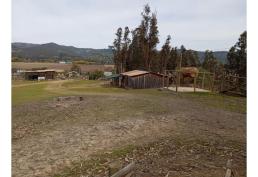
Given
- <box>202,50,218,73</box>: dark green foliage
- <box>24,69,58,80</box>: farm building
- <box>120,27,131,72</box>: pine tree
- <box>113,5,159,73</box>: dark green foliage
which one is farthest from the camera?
<box>202,50,218,73</box>: dark green foliage

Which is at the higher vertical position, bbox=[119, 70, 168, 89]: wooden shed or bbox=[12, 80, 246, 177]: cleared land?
bbox=[119, 70, 168, 89]: wooden shed

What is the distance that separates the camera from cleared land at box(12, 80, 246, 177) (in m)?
6.76

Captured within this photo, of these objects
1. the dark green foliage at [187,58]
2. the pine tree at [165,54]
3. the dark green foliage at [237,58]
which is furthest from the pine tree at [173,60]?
the dark green foliage at [237,58]

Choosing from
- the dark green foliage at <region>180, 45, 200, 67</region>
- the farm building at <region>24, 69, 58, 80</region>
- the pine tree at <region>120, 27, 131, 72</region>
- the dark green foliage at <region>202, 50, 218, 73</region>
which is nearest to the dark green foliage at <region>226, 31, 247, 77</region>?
the pine tree at <region>120, 27, 131, 72</region>

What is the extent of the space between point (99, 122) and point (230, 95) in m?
10.9

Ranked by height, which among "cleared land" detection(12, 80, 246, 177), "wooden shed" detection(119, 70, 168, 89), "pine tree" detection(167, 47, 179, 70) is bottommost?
"cleared land" detection(12, 80, 246, 177)

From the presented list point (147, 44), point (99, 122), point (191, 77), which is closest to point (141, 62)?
point (147, 44)

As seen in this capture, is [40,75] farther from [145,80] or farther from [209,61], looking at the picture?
[209,61]

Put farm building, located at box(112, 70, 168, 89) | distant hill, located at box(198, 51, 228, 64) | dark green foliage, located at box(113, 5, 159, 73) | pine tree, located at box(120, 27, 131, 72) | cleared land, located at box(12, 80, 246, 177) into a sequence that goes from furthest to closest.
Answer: pine tree, located at box(120, 27, 131, 72) → dark green foliage, located at box(113, 5, 159, 73) → farm building, located at box(112, 70, 168, 89) → distant hill, located at box(198, 51, 228, 64) → cleared land, located at box(12, 80, 246, 177)

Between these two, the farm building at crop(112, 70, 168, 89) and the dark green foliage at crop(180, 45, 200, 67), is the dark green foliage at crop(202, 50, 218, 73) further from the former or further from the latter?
the farm building at crop(112, 70, 168, 89)

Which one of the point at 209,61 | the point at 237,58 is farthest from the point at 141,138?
the point at 209,61

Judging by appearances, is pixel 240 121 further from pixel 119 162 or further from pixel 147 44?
pixel 147 44

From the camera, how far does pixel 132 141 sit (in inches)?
351
